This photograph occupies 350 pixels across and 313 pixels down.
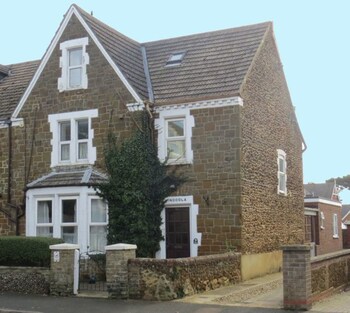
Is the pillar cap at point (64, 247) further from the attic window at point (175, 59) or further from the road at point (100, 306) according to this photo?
the attic window at point (175, 59)

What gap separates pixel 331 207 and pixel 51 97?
917 inches

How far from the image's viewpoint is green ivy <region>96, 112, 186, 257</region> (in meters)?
19.1

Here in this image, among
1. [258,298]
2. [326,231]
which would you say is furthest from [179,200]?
[326,231]

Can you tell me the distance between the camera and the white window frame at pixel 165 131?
1986cm

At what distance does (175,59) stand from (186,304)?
11.7 metres

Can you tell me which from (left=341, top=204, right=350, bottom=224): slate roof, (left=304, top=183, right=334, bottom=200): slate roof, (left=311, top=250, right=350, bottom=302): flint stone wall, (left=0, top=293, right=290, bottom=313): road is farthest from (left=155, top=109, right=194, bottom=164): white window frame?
(left=341, top=204, right=350, bottom=224): slate roof

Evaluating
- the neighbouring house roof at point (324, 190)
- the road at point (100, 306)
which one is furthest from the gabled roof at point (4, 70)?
the neighbouring house roof at point (324, 190)

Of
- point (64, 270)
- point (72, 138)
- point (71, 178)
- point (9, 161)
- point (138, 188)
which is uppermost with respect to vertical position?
point (72, 138)

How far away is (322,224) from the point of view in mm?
35875

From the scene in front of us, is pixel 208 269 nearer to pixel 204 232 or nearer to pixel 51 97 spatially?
pixel 204 232

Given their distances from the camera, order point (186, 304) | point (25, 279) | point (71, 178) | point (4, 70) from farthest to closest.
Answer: point (4, 70)
point (71, 178)
point (25, 279)
point (186, 304)

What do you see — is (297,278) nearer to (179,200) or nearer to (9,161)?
(179,200)

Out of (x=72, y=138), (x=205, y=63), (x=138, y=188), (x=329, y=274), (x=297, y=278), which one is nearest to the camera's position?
(x=297, y=278)

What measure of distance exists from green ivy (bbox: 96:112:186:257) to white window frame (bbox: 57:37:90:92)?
297cm
